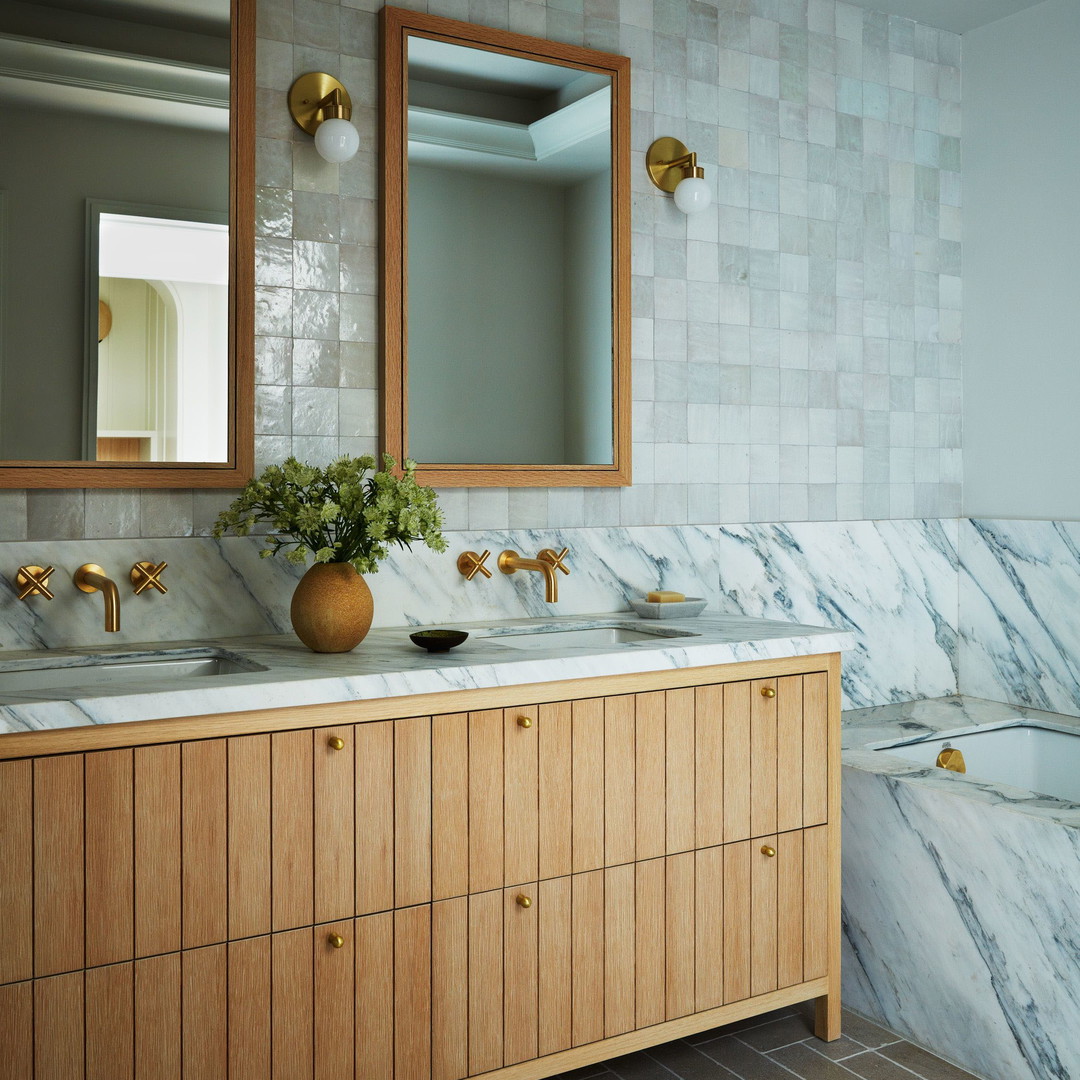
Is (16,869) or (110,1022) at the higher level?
(16,869)

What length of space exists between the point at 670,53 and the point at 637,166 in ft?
1.05

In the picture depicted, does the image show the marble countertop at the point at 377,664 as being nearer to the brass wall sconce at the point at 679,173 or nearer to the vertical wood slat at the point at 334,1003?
the vertical wood slat at the point at 334,1003

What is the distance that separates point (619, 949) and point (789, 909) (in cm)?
42

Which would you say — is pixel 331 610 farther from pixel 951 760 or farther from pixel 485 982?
pixel 951 760

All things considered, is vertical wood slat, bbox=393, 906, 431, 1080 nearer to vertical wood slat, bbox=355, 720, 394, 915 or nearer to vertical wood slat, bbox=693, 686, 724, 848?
vertical wood slat, bbox=355, 720, 394, 915

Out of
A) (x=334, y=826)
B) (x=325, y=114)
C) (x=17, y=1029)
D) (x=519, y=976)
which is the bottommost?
(x=519, y=976)

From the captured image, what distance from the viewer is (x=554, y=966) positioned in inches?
77.3

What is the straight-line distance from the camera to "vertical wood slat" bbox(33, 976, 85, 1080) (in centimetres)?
153

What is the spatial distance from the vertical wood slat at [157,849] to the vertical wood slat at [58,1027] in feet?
0.33

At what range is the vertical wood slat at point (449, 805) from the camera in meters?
1.82

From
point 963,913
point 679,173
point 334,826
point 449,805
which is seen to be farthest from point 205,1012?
point 679,173

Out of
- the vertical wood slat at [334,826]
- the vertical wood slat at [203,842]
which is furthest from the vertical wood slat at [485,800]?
the vertical wood slat at [203,842]

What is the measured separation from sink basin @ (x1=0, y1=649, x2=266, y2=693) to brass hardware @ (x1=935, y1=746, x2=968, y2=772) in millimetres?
1787

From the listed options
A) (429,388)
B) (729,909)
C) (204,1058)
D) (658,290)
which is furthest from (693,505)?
(204,1058)
